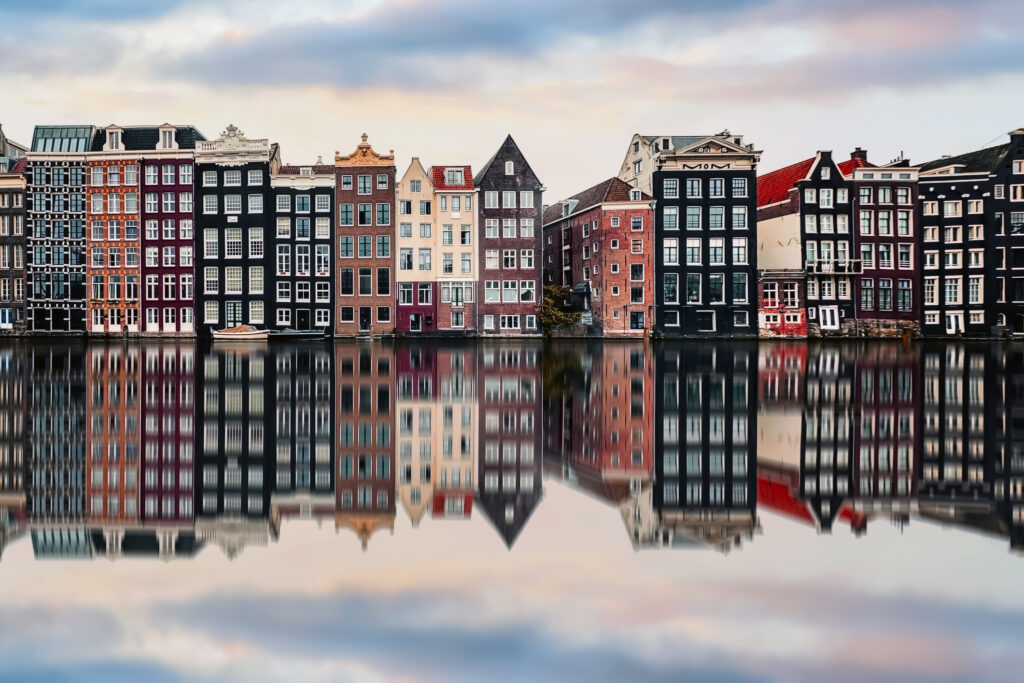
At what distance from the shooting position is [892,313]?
85875 millimetres

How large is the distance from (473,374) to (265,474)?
22302 millimetres

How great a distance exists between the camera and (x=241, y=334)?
79312 millimetres

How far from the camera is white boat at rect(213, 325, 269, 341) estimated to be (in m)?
78.7

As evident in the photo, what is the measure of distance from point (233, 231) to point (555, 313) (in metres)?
29.9

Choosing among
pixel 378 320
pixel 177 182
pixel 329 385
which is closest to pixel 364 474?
pixel 329 385

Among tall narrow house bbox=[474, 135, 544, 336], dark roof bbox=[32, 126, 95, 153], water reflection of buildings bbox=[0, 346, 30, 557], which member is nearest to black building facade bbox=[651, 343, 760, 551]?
water reflection of buildings bbox=[0, 346, 30, 557]

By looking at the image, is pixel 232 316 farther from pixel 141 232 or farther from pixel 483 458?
pixel 483 458

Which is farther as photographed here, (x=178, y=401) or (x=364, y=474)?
(x=178, y=401)

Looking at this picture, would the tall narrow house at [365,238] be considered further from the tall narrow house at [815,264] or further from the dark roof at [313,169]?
the tall narrow house at [815,264]

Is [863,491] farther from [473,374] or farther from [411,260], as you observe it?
[411,260]

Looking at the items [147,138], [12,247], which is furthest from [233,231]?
[12,247]

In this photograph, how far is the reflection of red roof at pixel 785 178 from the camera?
284ft

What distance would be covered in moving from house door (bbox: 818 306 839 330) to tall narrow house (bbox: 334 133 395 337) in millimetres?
38597

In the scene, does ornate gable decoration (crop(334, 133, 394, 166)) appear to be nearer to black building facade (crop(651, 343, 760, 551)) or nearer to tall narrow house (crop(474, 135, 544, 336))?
tall narrow house (crop(474, 135, 544, 336))
